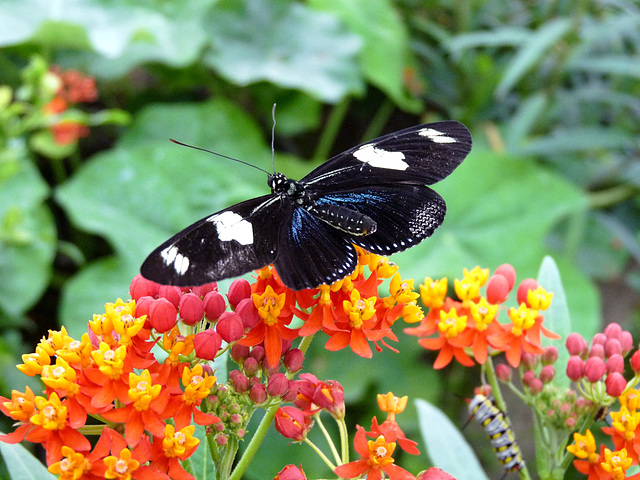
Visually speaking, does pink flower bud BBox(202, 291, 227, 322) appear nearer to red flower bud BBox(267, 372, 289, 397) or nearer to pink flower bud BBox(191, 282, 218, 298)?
pink flower bud BBox(191, 282, 218, 298)

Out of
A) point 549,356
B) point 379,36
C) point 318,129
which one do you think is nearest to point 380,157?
point 549,356

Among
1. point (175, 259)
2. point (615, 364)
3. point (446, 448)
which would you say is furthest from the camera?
point (446, 448)

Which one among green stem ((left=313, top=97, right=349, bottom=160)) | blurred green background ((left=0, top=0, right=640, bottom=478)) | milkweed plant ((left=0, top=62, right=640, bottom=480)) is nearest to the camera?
milkweed plant ((left=0, top=62, right=640, bottom=480))

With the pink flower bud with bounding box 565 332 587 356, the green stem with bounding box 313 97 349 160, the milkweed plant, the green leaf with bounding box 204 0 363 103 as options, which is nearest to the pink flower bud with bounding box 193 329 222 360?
the milkweed plant

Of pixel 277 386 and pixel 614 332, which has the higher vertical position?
pixel 614 332

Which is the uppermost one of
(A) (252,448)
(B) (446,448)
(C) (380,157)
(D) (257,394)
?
(C) (380,157)

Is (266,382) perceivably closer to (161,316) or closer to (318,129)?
(161,316)

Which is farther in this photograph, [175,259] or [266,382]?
[266,382]
